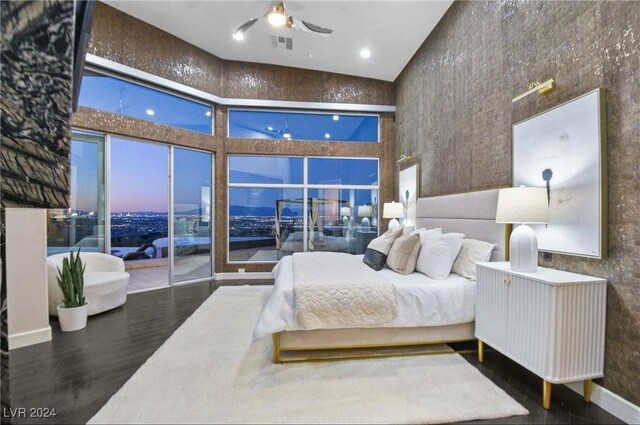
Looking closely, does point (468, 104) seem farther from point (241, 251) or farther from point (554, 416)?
point (241, 251)

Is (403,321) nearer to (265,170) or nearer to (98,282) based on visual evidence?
(98,282)

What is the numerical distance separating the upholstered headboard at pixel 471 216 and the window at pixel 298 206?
193 cm

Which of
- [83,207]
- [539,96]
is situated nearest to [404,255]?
[539,96]

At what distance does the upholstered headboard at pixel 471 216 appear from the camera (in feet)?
8.93

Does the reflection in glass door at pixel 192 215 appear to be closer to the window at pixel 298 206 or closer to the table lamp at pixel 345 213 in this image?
the window at pixel 298 206

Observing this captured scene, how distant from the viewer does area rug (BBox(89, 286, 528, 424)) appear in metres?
1.75

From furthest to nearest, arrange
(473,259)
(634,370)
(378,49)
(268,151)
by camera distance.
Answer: (268,151), (378,49), (473,259), (634,370)

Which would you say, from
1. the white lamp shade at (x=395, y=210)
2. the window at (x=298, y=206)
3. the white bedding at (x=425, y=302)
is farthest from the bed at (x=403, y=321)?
the window at (x=298, y=206)

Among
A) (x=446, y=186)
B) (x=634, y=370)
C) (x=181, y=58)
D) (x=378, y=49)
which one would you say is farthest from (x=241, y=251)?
(x=634, y=370)

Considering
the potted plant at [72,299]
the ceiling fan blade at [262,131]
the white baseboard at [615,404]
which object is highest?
the ceiling fan blade at [262,131]

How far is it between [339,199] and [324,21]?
3.17 meters

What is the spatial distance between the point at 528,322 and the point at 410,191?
3.22 metres

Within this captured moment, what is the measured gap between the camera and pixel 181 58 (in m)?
4.74

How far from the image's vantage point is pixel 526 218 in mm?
2094
